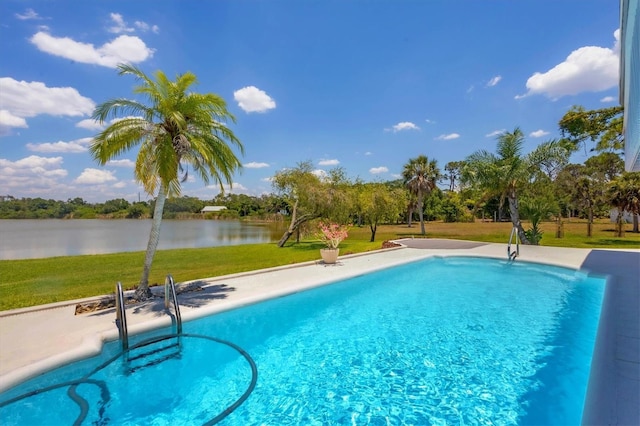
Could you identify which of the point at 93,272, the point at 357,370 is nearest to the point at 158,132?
the point at 357,370

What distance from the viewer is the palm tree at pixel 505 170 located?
1800 centimetres

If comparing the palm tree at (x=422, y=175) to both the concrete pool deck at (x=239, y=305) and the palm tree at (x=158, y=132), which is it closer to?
the concrete pool deck at (x=239, y=305)

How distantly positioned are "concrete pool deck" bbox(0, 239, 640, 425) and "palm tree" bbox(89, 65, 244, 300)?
1.46m

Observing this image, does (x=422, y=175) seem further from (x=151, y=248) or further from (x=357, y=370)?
(x=357, y=370)

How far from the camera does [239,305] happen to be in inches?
269

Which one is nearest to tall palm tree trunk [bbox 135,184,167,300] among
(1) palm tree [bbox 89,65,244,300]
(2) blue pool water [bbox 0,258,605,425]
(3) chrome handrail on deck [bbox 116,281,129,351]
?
(1) palm tree [bbox 89,65,244,300]

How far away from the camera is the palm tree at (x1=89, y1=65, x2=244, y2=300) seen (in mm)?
6664

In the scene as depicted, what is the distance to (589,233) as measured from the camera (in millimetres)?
23062

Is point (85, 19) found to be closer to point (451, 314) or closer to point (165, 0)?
point (165, 0)

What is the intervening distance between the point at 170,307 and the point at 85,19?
840 cm

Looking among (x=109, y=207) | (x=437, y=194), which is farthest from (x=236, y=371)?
(x=109, y=207)

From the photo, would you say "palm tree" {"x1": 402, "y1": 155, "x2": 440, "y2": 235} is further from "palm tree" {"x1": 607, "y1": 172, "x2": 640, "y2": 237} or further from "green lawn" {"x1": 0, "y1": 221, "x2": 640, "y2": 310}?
"green lawn" {"x1": 0, "y1": 221, "x2": 640, "y2": 310}

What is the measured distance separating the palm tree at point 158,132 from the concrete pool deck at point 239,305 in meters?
1.46

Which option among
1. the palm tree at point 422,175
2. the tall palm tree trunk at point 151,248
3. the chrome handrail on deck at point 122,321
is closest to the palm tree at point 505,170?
the palm tree at point 422,175
